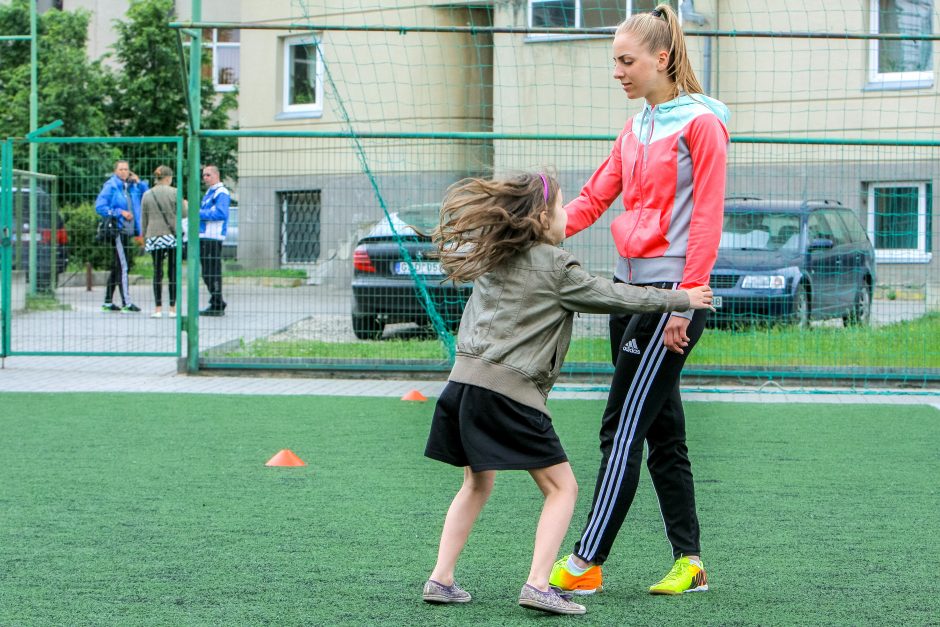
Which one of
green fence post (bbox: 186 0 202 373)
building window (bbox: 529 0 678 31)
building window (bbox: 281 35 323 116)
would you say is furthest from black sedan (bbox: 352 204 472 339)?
building window (bbox: 281 35 323 116)

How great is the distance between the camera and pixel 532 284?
372cm

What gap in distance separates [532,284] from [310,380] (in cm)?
664

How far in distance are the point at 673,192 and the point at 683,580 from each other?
47.2 inches

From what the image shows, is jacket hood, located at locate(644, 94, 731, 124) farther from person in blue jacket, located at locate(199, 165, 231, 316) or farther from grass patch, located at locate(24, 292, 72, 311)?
grass patch, located at locate(24, 292, 72, 311)

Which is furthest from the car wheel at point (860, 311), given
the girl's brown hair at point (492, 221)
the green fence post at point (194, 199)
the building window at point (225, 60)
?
the building window at point (225, 60)

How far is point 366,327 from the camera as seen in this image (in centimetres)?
1034

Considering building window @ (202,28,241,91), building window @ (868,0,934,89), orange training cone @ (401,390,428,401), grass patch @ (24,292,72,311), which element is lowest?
orange training cone @ (401,390,428,401)

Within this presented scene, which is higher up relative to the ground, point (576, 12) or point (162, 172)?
point (576, 12)

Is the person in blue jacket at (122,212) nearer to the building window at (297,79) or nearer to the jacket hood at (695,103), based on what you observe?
the jacket hood at (695,103)

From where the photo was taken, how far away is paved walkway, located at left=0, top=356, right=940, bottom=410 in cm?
930

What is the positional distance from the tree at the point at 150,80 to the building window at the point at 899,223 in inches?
876

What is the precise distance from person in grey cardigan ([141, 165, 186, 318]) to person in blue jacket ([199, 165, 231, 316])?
1.89ft

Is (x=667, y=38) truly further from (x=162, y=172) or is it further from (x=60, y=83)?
(x=60, y=83)

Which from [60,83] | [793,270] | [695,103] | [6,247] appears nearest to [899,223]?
[793,270]
